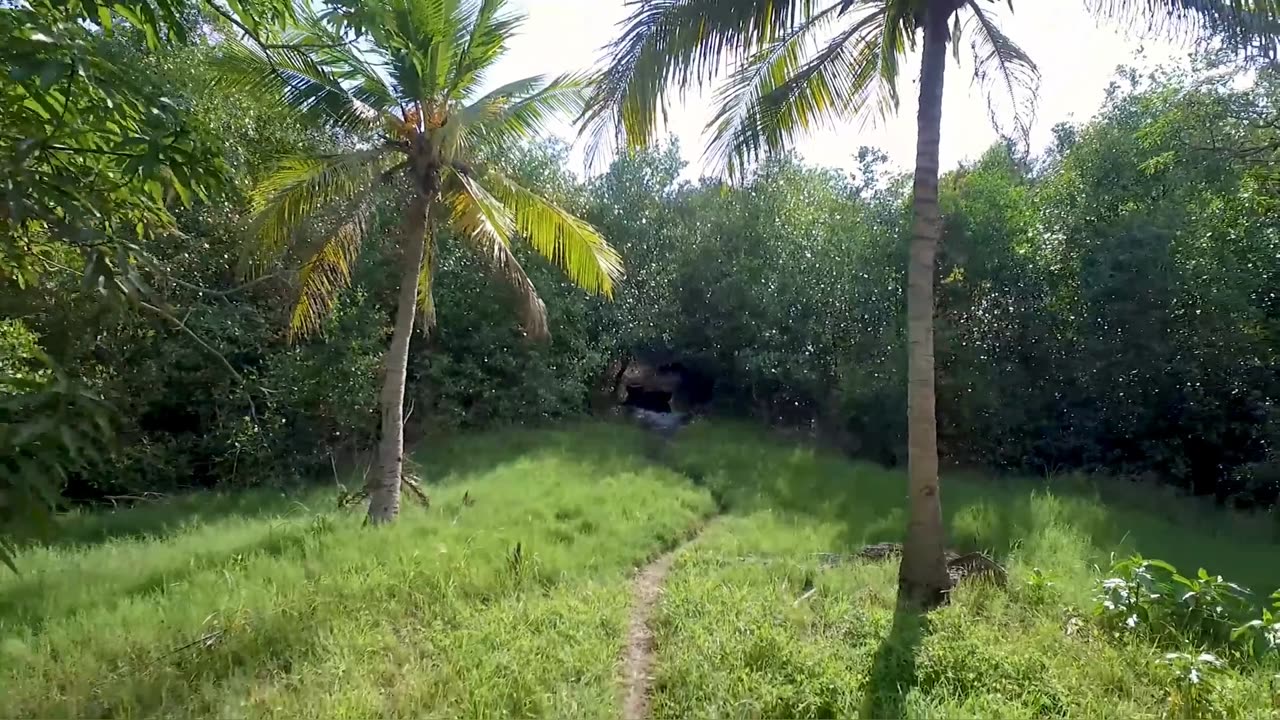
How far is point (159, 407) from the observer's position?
11977 millimetres

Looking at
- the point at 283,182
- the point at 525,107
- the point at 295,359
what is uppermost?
the point at 525,107

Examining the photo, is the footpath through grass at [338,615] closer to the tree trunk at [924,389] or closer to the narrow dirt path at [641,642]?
the narrow dirt path at [641,642]

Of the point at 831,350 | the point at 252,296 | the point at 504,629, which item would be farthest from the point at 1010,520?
the point at 252,296

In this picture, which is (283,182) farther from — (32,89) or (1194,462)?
(1194,462)

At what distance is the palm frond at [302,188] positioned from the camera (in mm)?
7160

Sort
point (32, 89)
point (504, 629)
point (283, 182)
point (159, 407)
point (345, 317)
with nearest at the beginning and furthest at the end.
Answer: point (32, 89) < point (504, 629) < point (283, 182) < point (159, 407) < point (345, 317)

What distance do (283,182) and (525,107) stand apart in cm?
268

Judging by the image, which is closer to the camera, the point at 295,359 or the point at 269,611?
the point at 269,611

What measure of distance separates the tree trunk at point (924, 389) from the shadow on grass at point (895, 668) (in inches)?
17.3

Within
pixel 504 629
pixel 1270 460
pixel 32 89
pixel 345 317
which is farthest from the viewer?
pixel 345 317

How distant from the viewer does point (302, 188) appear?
7.15 metres

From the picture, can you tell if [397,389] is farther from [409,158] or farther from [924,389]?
[924,389]

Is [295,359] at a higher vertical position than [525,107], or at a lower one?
lower

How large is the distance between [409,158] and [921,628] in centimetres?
681
